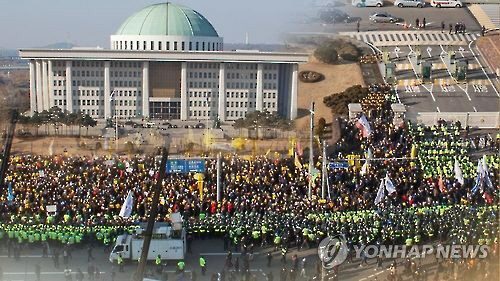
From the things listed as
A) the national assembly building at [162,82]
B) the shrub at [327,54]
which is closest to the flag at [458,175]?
the national assembly building at [162,82]

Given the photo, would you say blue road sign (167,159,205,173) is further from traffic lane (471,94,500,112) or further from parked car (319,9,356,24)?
parked car (319,9,356,24)

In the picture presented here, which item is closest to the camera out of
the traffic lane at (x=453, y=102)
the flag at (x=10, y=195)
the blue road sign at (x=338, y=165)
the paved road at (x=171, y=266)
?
the paved road at (x=171, y=266)

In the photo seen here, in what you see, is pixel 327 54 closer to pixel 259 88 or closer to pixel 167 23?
pixel 259 88

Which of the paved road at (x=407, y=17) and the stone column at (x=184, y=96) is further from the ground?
the paved road at (x=407, y=17)

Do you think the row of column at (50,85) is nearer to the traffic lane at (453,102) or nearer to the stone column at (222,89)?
the stone column at (222,89)

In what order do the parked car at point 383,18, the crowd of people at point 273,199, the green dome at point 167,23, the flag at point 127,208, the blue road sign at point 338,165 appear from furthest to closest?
the green dome at point 167,23 < the parked car at point 383,18 < the blue road sign at point 338,165 < the flag at point 127,208 < the crowd of people at point 273,199

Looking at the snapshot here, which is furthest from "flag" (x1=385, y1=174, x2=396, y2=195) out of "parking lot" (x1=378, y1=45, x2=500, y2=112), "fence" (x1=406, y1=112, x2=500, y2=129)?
"parking lot" (x1=378, y1=45, x2=500, y2=112)

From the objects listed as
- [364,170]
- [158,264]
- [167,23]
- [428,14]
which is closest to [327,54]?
[428,14]

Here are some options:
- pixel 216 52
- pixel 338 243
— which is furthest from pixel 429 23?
pixel 338 243
